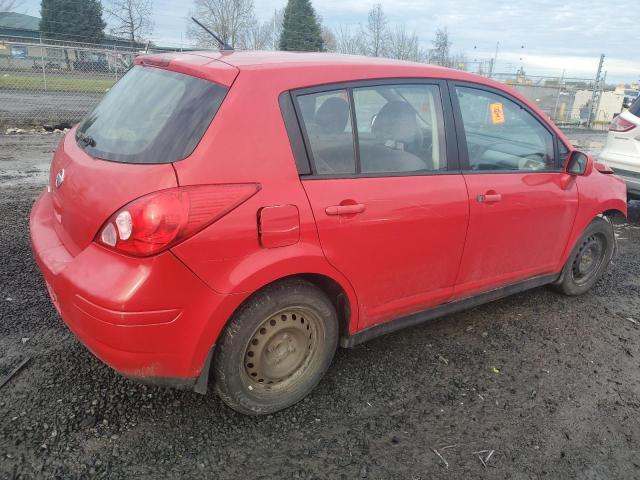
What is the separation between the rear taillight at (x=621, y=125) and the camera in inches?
263

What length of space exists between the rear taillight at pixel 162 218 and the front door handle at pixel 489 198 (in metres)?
1.67

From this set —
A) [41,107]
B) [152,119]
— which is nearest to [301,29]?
[41,107]

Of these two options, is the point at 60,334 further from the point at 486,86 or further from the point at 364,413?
the point at 486,86

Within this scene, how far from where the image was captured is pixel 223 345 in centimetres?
244

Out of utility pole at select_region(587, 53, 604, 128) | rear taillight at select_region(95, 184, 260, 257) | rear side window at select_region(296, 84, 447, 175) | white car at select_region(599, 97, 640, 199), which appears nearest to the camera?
rear taillight at select_region(95, 184, 260, 257)

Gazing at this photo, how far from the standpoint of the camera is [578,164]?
3.71 meters

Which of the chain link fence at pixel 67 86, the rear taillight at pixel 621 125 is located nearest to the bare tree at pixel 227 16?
the chain link fence at pixel 67 86

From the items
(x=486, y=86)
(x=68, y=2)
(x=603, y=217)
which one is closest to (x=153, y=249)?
(x=486, y=86)

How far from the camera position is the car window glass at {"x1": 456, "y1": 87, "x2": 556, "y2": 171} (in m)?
3.29

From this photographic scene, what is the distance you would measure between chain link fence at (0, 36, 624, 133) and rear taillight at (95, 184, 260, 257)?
1194 cm

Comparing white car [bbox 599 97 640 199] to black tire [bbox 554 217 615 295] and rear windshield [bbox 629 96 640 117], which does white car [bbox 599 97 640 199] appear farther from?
black tire [bbox 554 217 615 295]

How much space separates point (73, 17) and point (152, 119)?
129 feet

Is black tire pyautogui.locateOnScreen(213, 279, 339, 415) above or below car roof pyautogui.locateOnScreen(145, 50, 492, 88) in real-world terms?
below

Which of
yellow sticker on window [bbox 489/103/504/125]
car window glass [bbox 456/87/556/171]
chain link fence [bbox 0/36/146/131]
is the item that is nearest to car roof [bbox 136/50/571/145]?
car window glass [bbox 456/87/556/171]
